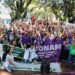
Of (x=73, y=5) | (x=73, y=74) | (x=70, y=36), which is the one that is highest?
(x=73, y=5)

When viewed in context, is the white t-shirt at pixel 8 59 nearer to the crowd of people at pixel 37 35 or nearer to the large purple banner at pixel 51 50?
the crowd of people at pixel 37 35

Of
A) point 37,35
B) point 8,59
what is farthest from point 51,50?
point 8,59

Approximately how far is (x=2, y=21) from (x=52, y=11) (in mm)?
865

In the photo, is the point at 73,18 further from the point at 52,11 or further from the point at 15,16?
the point at 15,16

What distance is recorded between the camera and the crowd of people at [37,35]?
313 inches

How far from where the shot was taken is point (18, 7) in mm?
7895

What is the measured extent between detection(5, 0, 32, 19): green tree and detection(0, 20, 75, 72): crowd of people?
0.39ft

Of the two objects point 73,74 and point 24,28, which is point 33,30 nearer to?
point 24,28

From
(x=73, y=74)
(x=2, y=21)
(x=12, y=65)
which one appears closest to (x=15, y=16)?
(x=2, y=21)

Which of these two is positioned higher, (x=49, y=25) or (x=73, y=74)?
(x=49, y=25)

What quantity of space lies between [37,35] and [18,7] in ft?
1.90

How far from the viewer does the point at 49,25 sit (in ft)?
26.2

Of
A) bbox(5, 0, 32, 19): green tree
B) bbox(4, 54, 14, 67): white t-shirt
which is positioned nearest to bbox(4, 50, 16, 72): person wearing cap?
bbox(4, 54, 14, 67): white t-shirt

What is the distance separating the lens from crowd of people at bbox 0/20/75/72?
7.96m
